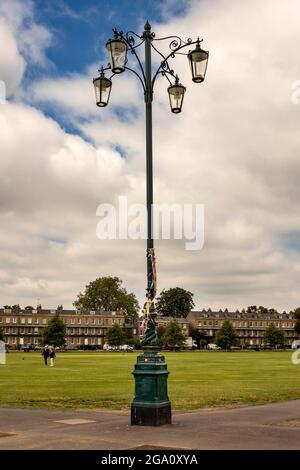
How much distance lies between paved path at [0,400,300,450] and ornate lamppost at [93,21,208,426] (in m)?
0.49

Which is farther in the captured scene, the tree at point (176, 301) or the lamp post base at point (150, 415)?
the tree at point (176, 301)

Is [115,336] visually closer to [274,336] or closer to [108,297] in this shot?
[108,297]

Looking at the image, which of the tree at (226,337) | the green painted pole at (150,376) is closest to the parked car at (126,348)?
the tree at (226,337)

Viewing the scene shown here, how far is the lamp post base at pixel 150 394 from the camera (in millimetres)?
13086

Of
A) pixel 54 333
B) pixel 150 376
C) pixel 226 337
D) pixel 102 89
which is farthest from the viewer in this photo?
pixel 226 337

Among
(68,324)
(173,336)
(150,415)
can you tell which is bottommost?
(173,336)

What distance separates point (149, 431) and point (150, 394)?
109cm

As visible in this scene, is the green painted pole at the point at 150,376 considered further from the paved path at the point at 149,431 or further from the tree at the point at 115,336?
the tree at the point at 115,336

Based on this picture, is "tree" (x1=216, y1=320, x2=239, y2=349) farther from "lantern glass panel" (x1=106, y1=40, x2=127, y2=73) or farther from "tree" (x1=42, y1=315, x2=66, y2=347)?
"lantern glass panel" (x1=106, y1=40, x2=127, y2=73)

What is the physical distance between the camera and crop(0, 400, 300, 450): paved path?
10698 mm

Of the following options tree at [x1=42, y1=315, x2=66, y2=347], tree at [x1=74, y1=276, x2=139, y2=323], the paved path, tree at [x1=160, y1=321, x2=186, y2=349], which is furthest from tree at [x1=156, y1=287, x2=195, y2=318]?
the paved path

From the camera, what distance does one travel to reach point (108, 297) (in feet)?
532

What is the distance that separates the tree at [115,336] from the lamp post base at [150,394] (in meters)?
127

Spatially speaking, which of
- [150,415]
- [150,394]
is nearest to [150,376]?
[150,394]
